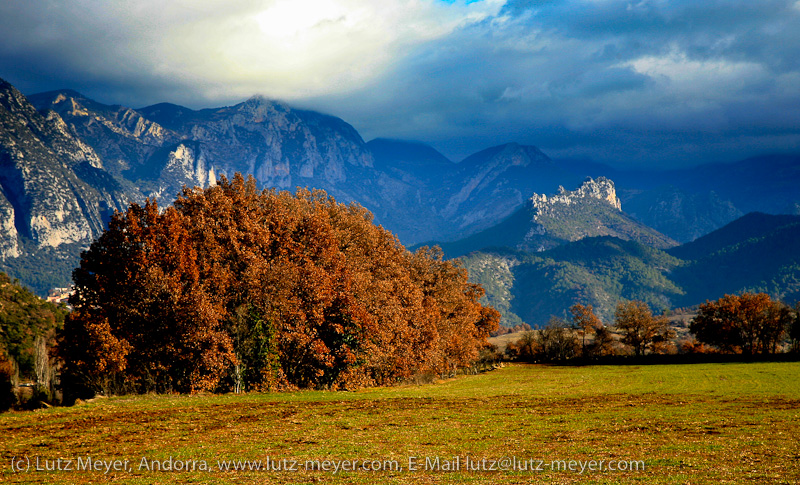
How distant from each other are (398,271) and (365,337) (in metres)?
13.6

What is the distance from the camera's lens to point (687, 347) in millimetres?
147000

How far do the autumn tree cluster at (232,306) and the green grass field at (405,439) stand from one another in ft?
19.7

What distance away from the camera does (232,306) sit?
150ft

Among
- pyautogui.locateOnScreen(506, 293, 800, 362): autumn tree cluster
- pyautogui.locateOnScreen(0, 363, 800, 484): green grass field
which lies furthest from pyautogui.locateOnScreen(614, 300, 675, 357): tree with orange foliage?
pyautogui.locateOnScreen(0, 363, 800, 484): green grass field

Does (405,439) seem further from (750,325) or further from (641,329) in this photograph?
(641,329)

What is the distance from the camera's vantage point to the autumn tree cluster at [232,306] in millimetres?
39906

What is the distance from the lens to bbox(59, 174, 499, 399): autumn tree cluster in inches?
1571

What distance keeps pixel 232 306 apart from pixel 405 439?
1053 inches

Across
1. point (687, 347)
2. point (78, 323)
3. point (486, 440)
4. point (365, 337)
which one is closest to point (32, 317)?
point (78, 323)

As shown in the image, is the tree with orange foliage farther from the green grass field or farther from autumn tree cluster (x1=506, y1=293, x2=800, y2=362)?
the green grass field

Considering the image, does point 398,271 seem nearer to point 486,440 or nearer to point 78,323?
point 78,323

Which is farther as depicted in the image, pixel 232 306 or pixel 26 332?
pixel 26 332

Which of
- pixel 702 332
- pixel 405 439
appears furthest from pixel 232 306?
pixel 702 332

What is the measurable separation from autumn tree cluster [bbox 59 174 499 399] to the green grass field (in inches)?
236
